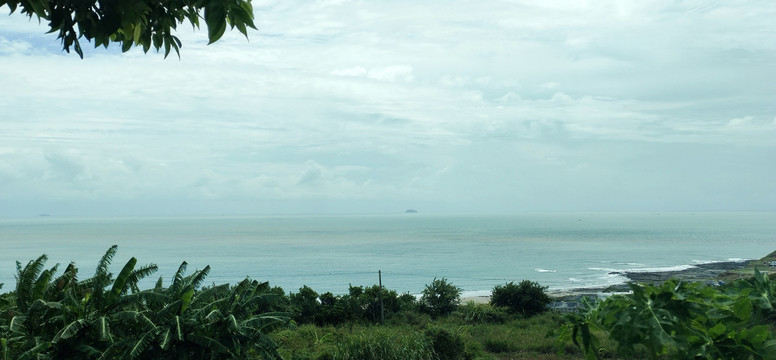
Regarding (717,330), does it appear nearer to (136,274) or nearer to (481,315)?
(136,274)

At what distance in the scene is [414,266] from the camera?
84.5 meters

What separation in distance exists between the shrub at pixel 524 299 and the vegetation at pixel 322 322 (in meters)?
0.61

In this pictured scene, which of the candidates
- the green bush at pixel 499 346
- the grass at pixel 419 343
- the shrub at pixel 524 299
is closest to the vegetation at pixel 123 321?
the grass at pixel 419 343

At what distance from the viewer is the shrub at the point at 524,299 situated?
2362cm

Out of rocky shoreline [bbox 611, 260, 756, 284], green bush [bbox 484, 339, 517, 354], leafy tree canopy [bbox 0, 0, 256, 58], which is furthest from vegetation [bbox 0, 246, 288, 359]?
rocky shoreline [bbox 611, 260, 756, 284]

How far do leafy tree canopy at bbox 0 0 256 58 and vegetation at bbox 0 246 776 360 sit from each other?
3104mm

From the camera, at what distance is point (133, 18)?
9.78 ft

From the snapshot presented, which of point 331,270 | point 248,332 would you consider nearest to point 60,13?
point 248,332

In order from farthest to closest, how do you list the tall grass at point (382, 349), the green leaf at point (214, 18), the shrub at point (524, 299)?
1. the shrub at point (524, 299)
2. the tall grass at point (382, 349)
3. the green leaf at point (214, 18)

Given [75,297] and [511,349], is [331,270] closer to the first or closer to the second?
[511,349]

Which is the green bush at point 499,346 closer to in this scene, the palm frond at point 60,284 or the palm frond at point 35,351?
the palm frond at point 60,284

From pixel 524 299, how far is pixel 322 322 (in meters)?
8.38

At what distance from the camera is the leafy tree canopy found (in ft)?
8.75

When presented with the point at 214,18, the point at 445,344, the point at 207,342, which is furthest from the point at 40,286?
the point at 214,18
